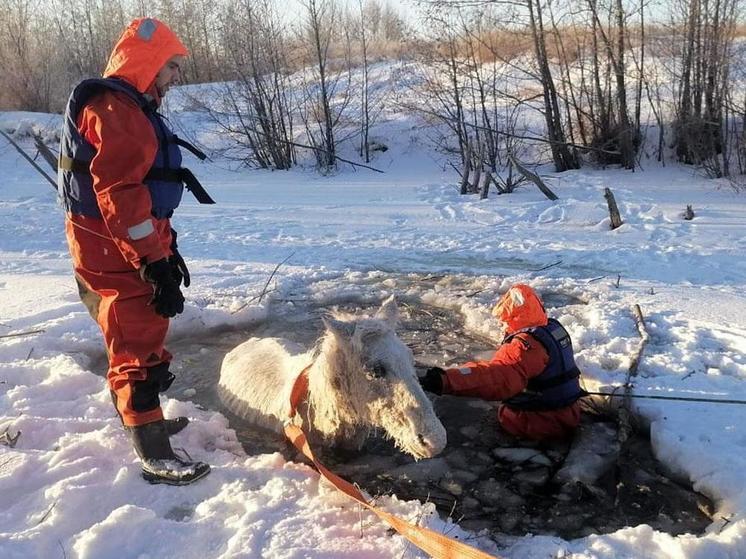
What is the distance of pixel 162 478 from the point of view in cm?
345

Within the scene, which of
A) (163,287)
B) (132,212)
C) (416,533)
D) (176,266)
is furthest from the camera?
(176,266)

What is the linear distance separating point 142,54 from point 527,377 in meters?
2.99

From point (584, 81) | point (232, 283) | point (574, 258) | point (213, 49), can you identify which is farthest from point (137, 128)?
point (213, 49)

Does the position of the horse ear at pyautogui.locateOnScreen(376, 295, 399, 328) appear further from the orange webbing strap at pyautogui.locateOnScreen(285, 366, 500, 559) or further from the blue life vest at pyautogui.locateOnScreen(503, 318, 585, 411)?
the blue life vest at pyautogui.locateOnScreen(503, 318, 585, 411)

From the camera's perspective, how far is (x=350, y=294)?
7.05 metres

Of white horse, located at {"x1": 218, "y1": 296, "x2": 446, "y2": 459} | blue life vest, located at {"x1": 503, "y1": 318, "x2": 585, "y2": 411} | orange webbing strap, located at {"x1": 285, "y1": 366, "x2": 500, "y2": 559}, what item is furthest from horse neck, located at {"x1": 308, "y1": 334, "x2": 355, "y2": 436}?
blue life vest, located at {"x1": 503, "y1": 318, "x2": 585, "y2": 411}

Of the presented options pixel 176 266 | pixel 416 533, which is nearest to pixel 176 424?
pixel 176 266

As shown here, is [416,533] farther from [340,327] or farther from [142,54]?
[142,54]

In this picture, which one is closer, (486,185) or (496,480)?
(496,480)

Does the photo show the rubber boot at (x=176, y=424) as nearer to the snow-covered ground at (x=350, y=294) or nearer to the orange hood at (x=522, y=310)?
the snow-covered ground at (x=350, y=294)

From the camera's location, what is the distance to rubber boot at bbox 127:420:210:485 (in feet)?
11.3

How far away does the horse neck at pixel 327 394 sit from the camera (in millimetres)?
3566

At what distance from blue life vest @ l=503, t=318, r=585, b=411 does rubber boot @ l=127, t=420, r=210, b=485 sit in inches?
85.0

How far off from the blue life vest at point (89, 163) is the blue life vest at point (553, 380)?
249 cm
